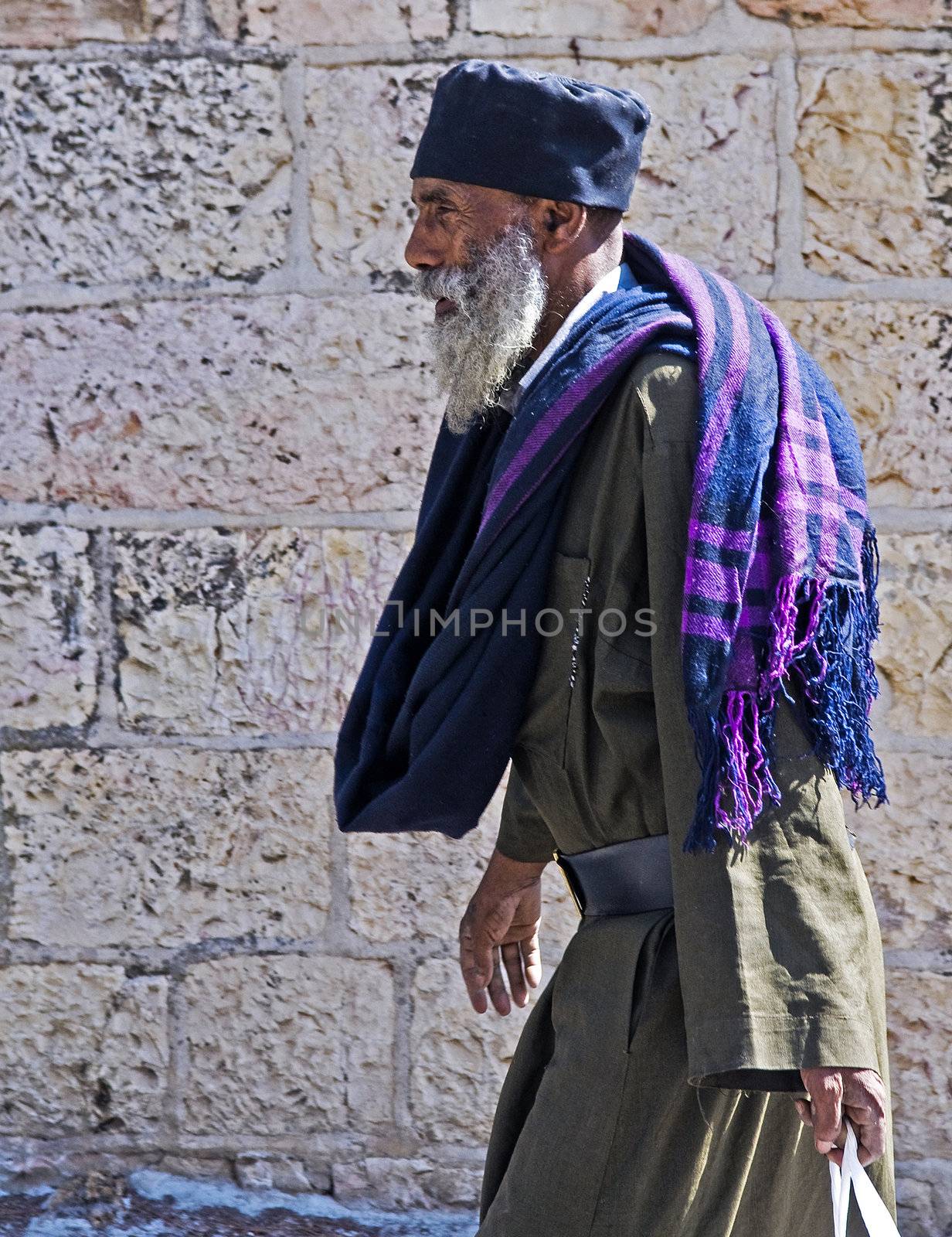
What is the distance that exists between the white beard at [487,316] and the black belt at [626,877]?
0.65 meters

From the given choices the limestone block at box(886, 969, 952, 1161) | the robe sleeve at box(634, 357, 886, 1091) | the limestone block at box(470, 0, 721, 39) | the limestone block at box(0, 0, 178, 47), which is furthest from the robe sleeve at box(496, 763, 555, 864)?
A: the limestone block at box(0, 0, 178, 47)

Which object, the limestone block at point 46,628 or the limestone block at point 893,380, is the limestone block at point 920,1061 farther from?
the limestone block at point 46,628

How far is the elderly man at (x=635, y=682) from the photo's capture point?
5.02ft

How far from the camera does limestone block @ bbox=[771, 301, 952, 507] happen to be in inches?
107

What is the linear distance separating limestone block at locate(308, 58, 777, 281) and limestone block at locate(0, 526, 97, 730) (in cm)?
83

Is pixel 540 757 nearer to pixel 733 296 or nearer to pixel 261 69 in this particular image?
pixel 733 296

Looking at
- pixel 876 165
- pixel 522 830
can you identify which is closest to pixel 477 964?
pixel 522 830

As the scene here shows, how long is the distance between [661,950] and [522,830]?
0.42 metres

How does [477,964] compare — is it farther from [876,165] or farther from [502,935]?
[876,165]

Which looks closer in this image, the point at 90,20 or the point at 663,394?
the point at 663,394

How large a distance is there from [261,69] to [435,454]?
116 cm

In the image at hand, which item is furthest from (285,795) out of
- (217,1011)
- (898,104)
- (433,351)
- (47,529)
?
(898,104)

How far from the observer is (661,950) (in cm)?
169

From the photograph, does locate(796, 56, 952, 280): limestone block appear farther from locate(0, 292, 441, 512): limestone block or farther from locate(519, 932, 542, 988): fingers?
locate(519, 932, 542, 988): fingers
